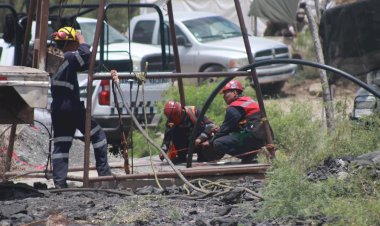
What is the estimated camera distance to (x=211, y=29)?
2188 cm

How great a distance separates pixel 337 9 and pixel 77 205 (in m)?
7.25

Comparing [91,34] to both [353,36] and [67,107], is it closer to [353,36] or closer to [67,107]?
[353,36]

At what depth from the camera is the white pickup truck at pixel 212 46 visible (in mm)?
20594

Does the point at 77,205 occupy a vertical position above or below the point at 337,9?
below

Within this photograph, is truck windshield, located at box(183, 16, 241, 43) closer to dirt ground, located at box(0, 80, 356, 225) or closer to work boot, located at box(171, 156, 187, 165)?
work boot, located at box(171, 156, 187, 165)

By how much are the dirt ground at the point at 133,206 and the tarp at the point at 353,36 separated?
15.3 ft

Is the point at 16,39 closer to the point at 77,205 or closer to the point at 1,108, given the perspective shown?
the point at 1,108

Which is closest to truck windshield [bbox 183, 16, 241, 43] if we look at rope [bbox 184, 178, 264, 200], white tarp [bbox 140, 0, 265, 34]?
white tarp [bbox 140, 0, 265, 34]

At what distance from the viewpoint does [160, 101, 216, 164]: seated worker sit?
38.5ft

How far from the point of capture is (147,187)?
973cm

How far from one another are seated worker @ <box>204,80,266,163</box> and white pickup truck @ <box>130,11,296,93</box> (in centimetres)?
849

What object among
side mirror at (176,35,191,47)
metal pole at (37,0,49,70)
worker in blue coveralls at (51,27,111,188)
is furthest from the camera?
side mirror at (176,35,191,47)

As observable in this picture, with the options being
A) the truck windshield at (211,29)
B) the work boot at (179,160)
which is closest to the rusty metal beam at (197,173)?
the work boot at (179,160)

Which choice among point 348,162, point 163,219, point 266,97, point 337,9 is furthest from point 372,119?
point 266,97
